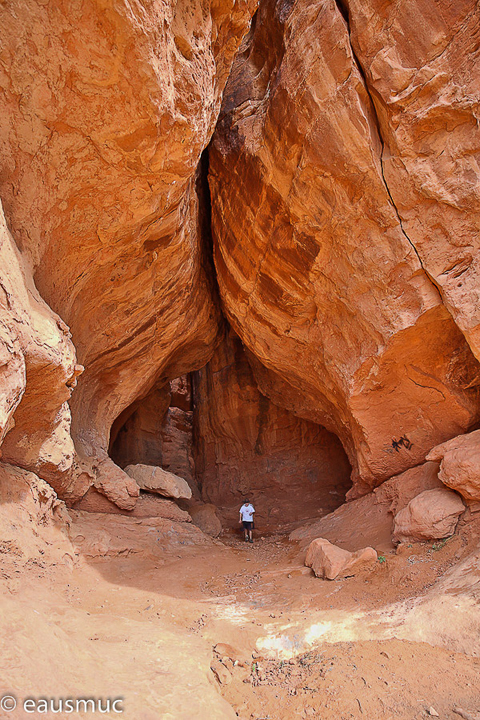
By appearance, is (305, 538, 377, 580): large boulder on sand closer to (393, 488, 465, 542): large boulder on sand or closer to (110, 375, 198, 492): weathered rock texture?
(393, 488, 465, 542): large boulder on sand

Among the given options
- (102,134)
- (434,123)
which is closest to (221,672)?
(102,134)

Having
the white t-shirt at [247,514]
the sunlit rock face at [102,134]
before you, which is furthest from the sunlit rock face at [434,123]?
the white t-shirt at [247,514]

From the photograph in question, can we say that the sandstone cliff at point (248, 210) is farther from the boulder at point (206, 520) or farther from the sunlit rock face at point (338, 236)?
the boulder at point (206, 520)

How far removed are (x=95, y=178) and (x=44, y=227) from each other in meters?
0.79

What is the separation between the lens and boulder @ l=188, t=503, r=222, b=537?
9.60 m

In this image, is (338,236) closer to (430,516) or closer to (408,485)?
(408,485)

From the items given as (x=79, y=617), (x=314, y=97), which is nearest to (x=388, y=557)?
(x=79, y=617)

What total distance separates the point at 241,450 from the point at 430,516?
8.32m

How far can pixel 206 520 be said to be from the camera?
999cm

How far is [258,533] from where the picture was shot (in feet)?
33.8

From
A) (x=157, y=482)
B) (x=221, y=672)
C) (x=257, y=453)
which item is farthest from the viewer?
(x=257, y=453)

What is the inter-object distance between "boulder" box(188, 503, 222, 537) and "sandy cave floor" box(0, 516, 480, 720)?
4.38m

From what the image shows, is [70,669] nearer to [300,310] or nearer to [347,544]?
[347,544]

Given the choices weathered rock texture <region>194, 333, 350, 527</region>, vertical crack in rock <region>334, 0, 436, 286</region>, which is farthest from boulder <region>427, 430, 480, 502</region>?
weathered rock texture <region>194, 333, 350, 527</region>
